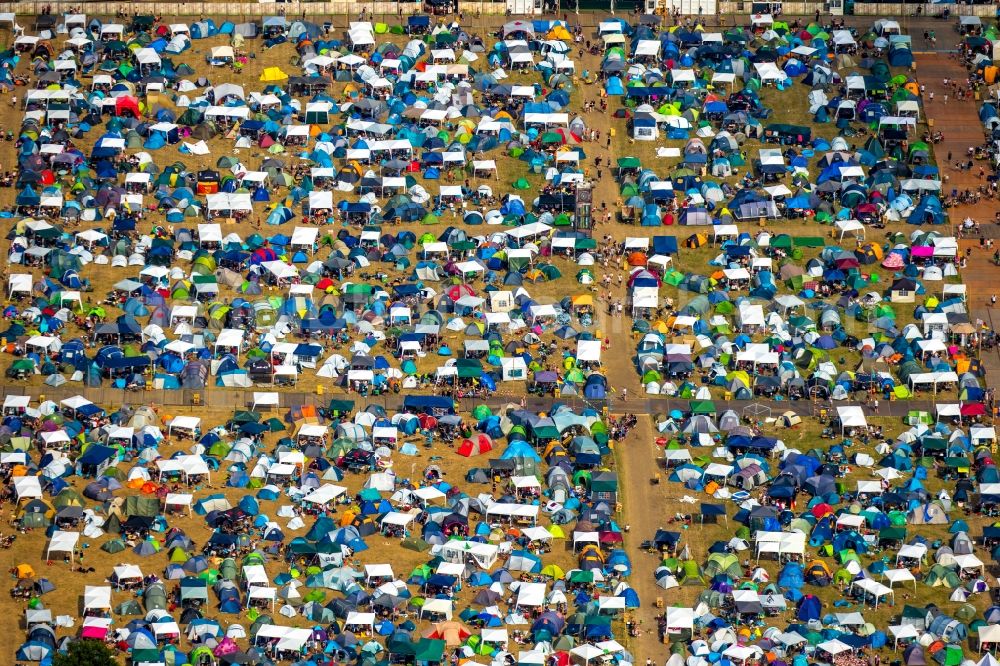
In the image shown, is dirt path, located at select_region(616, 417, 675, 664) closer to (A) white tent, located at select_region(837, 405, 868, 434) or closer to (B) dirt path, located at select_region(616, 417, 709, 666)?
(B) dirt path, located at select_region(616, 417, 709, 666)

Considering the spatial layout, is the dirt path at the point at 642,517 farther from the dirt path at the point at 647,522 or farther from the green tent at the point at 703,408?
the green tent at the point at 703,408

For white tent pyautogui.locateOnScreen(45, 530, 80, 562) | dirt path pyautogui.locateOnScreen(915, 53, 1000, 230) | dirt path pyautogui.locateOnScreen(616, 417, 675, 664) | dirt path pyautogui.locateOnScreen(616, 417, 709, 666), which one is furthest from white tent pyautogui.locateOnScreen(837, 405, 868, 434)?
white tent pyautogui.locateOnScreen(45, 530, 80, 562)

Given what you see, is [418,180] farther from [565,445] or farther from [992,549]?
[992,549]

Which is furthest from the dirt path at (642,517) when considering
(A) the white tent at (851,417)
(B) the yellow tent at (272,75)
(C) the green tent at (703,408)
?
(B) the yellow tent at (272,75)

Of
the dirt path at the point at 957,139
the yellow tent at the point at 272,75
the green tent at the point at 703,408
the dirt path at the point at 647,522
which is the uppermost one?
the yellow tent at the point at 272,75

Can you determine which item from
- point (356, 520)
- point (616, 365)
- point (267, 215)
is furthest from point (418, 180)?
point (356, 520)

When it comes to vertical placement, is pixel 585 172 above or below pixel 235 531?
above

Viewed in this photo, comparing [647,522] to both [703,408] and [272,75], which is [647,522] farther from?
[272,75]

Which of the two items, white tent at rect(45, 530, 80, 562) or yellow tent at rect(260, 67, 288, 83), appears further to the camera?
yellow tent at rect(260, 67, 288, 83)
